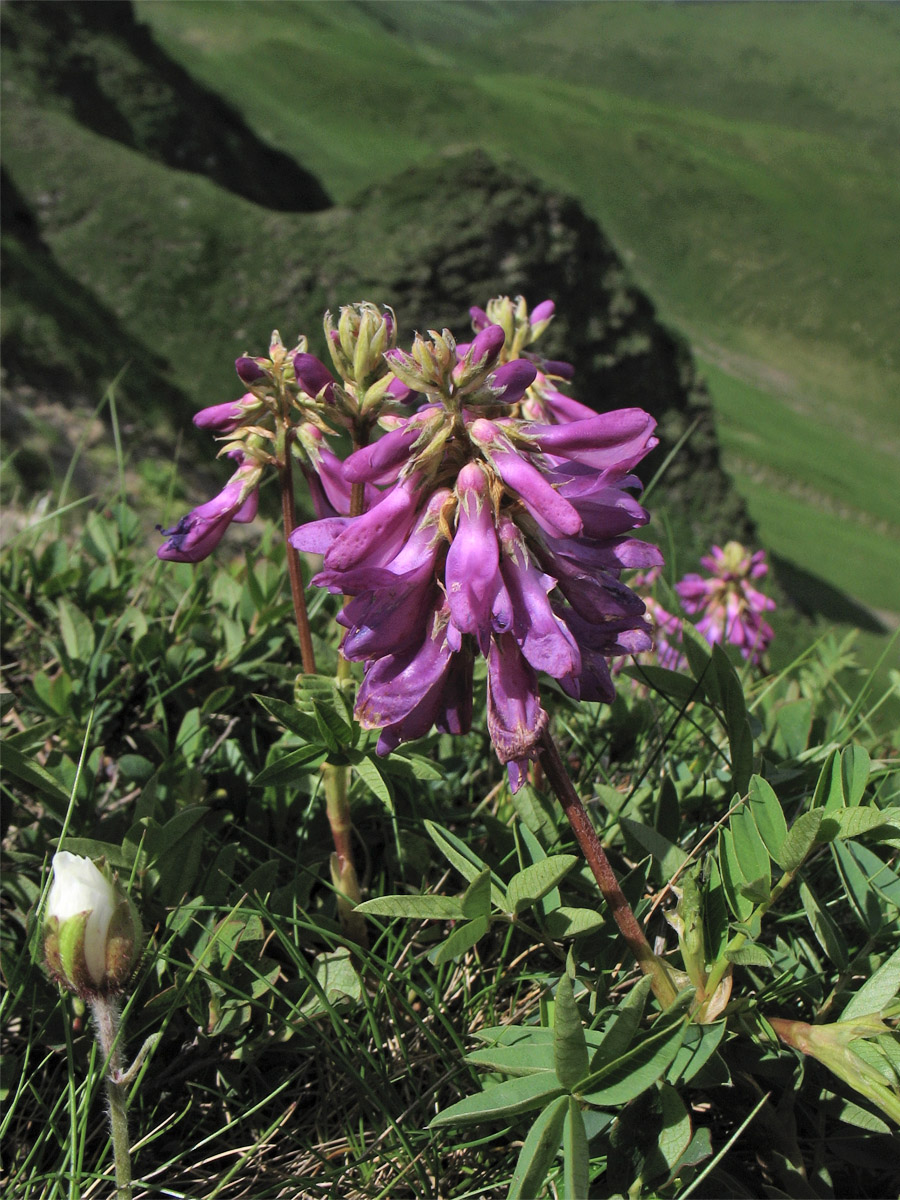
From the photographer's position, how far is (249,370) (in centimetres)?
137

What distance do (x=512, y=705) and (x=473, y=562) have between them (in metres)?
0.19

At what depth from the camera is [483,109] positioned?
34688mm

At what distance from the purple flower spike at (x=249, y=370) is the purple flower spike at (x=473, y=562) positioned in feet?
1.54

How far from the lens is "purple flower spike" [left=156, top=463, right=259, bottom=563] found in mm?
1438

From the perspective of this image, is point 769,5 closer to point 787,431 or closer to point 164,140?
point 787,431

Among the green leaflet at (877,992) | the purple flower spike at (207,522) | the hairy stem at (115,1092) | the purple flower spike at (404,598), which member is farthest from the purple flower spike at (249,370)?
the green leaflet at (877,992)

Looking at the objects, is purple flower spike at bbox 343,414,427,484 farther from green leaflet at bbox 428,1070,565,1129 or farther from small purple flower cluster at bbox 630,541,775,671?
small purple flower cluster at bbox 630,541,775,671

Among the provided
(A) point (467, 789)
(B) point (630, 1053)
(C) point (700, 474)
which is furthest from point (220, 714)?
(C) point (700, 474)

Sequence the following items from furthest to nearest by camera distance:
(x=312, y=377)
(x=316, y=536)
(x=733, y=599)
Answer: (x=733, y=599), (x=312, y=377), (x=316, y=536)

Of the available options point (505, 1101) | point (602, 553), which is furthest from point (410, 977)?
Answer: point (602, 553)

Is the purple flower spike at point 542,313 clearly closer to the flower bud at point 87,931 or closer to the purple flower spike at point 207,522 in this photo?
the purple flower spike at point 207,522

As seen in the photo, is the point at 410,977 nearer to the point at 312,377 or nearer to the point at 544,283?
the point at 312,377

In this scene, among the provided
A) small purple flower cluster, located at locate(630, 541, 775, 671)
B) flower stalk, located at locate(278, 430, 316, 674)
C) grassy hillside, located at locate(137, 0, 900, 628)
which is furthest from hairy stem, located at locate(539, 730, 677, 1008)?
grassy hillside, located at locate(137, 0, 900, 628)

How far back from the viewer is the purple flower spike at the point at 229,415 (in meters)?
1.45
